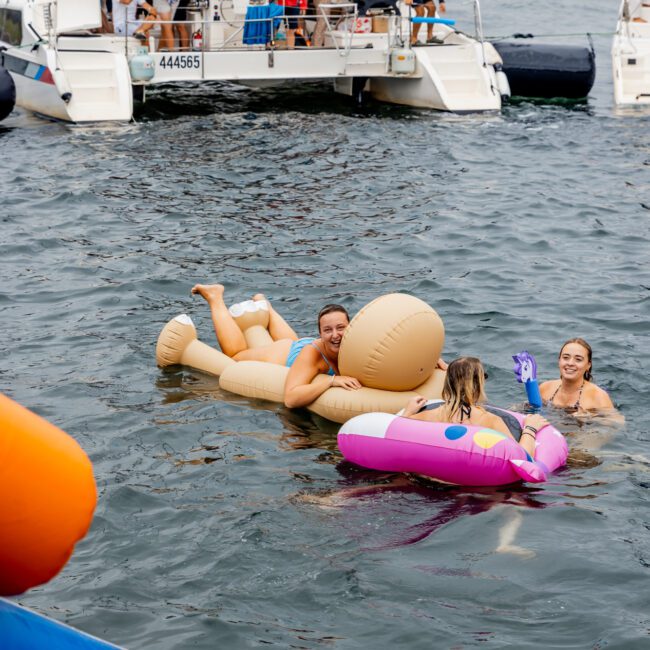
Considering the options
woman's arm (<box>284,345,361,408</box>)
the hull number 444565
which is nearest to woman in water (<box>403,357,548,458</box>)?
woman's arm (<box>284,345,361,408</box>)

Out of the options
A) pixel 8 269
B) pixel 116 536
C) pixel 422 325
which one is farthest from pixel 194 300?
pixel 116 536

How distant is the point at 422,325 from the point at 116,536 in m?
2.64

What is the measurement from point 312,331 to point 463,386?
11.2 feet

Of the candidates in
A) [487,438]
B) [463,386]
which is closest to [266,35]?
[463,386]

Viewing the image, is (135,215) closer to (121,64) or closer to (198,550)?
(121,64)

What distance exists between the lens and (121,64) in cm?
1853

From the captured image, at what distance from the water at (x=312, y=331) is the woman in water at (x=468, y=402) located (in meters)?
0.43

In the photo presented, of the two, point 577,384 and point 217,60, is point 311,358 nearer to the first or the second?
point 577,384

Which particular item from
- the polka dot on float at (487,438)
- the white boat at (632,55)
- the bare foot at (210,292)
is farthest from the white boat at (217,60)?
the polka dot on float at (487,438)

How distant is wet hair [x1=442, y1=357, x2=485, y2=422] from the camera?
7238 millimetres

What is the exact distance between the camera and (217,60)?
1884cm

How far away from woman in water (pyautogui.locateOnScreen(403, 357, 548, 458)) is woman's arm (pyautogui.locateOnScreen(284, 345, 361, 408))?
108 centimetres

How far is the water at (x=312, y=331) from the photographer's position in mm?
5949

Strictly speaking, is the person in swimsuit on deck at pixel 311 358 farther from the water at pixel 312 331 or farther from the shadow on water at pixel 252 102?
the shadow on water at pixel 252 102
